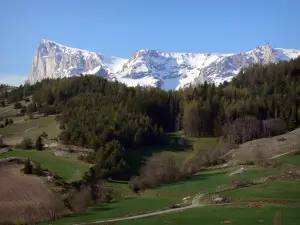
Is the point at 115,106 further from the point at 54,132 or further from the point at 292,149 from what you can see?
the point at 292,149

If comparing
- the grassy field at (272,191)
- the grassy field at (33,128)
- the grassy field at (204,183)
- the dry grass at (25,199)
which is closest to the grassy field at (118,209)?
the dry grass at (25,199)

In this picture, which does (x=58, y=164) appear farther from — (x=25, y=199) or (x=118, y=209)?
(x=118, y=209)

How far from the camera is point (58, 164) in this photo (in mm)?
70812

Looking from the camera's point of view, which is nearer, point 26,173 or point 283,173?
point 283,173

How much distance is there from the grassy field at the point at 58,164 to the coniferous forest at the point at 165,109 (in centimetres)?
855

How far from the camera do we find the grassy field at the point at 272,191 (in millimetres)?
42403

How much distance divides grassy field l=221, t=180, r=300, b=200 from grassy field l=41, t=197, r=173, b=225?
7.79 m

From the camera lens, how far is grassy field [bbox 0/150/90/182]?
66.1m

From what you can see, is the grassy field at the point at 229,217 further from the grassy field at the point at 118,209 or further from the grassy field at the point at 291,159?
the grassy field at the point at 291,159

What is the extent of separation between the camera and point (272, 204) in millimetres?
38750

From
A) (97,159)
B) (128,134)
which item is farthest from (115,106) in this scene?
(97,159)

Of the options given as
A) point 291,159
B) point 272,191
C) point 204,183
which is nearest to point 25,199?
point 204,183

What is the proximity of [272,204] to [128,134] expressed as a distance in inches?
2272

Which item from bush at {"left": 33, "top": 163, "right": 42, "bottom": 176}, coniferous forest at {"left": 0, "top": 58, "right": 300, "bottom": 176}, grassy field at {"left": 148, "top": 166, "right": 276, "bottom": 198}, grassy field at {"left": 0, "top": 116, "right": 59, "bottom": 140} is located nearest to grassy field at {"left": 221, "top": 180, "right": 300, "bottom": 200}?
grassy field at {"left": 148, "top": 166, "right": 276, "bottom": 198}
